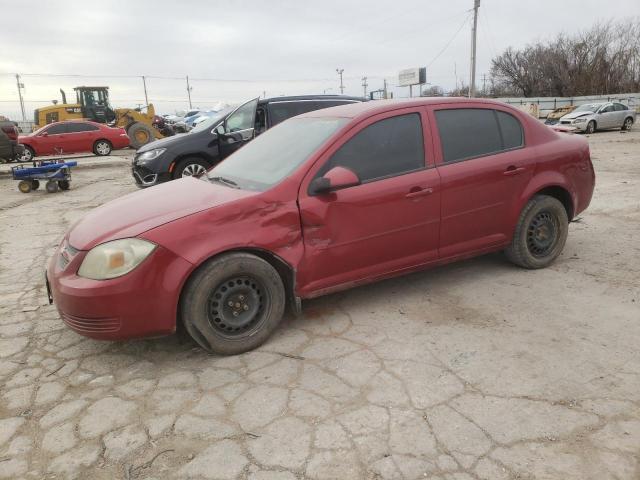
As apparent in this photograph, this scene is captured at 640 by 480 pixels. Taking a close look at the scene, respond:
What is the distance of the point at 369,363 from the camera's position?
9.70 feet

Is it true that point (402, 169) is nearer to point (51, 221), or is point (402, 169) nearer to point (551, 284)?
point (551, 284)

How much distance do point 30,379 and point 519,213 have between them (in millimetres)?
3903

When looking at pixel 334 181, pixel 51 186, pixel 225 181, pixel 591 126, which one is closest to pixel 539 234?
pixel 334 181

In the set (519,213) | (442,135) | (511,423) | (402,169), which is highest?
(442,135)

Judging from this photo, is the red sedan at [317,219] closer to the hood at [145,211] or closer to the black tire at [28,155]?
the hood at [145,211]

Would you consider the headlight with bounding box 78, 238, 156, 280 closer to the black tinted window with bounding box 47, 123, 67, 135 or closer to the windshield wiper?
the windshield wiper

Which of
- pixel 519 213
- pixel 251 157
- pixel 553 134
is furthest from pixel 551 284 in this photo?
pixel 251 157

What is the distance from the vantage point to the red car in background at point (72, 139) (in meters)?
17.1

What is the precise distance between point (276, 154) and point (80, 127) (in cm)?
1703

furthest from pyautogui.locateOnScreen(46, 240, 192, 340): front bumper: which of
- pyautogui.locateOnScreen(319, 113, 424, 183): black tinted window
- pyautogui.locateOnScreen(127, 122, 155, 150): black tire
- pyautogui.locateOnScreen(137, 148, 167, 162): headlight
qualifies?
pyautogui.locateOnScreen(127, 122, 155, 150): black tire

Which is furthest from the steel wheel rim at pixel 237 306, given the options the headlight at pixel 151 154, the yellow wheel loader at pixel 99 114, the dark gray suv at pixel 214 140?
the yellow wheel loader at pixel 99 114

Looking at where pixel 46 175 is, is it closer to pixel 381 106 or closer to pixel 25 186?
pixel 25 186

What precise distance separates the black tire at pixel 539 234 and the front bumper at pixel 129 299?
2.93m

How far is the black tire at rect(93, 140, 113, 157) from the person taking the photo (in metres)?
18.3
